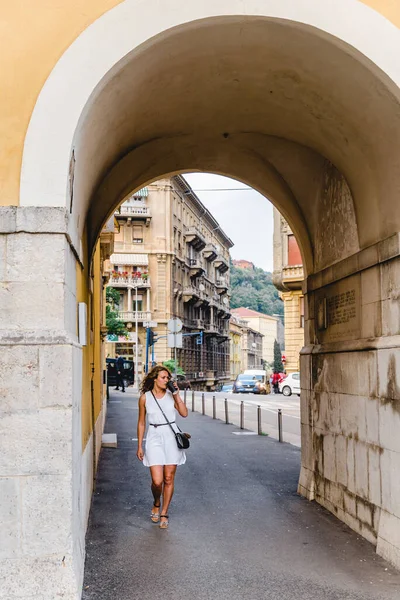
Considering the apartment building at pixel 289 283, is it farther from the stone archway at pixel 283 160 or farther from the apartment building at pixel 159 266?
the stone archway at pixel 283 160

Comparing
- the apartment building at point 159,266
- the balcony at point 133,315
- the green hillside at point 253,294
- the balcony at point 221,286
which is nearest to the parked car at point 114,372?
the apartment building at point 159,266

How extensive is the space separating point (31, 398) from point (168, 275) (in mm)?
59700

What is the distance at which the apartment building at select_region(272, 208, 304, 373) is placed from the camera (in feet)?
150

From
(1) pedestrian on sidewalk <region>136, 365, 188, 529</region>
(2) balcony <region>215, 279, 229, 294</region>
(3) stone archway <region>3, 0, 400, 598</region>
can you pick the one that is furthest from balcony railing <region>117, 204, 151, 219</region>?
(1) pedestrian on sidewalk <region>136, 365, 188, 529</region>

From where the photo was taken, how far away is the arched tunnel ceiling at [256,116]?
20.0ft

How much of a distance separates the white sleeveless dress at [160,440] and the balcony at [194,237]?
63.5m

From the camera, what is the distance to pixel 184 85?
24.0 feet

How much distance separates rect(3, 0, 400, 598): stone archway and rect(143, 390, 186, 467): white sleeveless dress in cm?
98

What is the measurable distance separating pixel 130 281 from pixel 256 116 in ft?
182

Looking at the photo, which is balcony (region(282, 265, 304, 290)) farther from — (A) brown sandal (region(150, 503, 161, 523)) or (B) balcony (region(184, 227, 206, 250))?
(A) brown sandal (region(150, 503, 161, 523))

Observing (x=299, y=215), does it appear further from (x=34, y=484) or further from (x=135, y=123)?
(x=34, y=484)

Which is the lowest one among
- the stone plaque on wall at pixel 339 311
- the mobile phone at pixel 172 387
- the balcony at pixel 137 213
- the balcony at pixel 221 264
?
the mobile phone at pixel 172 387

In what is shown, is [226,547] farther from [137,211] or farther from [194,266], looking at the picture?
[194,266]

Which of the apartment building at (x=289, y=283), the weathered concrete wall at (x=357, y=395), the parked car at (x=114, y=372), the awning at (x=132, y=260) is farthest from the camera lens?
the awning at (x=132, y=260)
